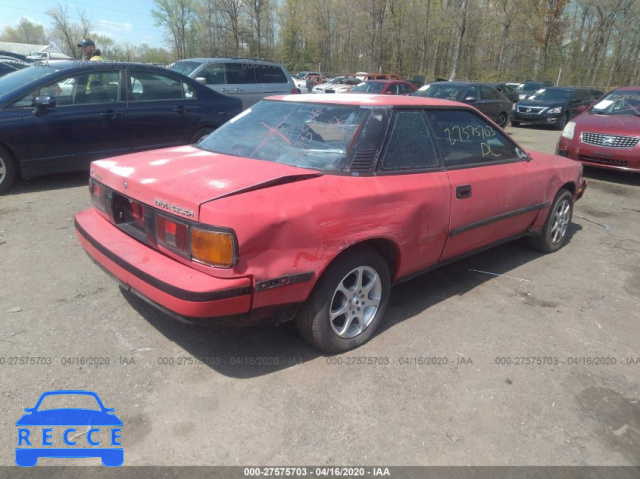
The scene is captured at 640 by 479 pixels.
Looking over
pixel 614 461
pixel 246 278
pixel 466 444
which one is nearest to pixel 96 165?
pixel 246 278

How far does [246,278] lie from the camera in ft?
7.48

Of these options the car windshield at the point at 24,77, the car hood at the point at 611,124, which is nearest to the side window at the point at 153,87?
the car windshield at the point at 24,77

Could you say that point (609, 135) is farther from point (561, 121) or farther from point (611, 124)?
point (561, 121)

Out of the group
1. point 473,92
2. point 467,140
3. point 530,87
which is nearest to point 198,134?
point 467,140

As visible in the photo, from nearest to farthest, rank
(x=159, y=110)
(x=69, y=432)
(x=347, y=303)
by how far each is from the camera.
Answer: (x=69, y=432)
(x=347, y=303)
(x=159, y=110)

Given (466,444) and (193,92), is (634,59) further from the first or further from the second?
(466,444)

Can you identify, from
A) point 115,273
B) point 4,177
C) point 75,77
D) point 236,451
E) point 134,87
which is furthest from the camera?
point 134,87

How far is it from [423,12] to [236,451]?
162ft

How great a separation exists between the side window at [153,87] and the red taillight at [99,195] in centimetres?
398

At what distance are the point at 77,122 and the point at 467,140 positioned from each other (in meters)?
5.01

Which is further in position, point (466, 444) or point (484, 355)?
point (484, 355)

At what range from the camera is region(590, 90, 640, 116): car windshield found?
27.6 ft

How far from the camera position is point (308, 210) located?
2.43m

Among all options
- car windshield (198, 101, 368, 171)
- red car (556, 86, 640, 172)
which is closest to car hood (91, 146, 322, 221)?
car windshield (198, 101, 368, 171)
